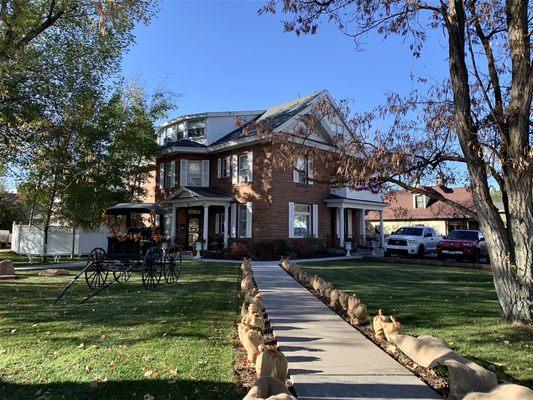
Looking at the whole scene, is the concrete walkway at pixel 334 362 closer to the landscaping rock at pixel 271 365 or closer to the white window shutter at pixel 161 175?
the landscaping rock at pixel 271 365

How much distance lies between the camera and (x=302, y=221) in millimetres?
23781

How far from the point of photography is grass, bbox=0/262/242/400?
4.07 m

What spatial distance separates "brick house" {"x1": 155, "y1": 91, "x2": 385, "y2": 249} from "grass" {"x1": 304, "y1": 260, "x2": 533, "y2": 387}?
880 centimetres

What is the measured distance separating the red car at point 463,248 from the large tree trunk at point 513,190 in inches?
602

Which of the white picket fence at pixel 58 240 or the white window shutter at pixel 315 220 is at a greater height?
the white window shutter at pixel 315 220

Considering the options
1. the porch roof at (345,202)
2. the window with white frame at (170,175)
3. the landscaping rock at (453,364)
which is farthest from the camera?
the window with white frame at (170,175)

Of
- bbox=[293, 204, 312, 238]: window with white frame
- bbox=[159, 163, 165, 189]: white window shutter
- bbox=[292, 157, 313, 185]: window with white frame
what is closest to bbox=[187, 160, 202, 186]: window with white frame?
bbox=[159, 163, 165, 189]: white window shutter

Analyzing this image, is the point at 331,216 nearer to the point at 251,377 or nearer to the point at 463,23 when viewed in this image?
the point at 463,23

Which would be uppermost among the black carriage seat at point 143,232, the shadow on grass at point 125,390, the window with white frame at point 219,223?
the window with white frame at point 219,223

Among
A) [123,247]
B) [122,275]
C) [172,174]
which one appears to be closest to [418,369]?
[123,247]

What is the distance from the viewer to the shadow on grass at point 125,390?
3879 mm

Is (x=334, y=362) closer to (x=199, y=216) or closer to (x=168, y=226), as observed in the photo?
(x=199, y=216)

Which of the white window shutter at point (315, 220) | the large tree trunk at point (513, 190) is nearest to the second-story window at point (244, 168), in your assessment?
the white window shutter at point (315, 220)

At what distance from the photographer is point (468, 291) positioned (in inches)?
419
